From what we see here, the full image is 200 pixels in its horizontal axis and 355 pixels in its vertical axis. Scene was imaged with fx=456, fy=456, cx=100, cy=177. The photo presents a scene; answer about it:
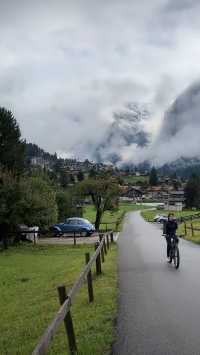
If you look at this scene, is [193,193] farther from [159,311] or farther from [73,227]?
[159,311]

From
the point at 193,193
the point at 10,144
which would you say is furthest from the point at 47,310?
the point at 193,193

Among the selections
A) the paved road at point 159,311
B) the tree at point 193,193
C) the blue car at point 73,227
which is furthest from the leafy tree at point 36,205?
the tree at point 193,193

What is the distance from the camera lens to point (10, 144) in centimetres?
5397

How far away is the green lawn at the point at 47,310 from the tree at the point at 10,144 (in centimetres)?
3291

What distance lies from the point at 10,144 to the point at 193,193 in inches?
4044

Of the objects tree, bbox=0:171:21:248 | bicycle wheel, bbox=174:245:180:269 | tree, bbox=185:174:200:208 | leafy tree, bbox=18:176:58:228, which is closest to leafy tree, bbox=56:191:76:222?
leafy tree, bbox=18:176:58:228

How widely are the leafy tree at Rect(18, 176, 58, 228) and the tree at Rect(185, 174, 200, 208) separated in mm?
108381

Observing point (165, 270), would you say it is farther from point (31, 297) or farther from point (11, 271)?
point (11, 271)

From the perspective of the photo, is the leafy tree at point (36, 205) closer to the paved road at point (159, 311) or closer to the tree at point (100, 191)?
the tree at point (100, 191)

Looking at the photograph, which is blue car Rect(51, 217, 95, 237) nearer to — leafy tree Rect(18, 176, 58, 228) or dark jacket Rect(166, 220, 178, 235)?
leafy tree Rect(18, 176, 58, 228)

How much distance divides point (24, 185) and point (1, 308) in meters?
23.8

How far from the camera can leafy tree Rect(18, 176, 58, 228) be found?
119 feet

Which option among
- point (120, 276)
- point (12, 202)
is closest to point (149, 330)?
point (120, 276)

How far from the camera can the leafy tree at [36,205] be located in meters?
36.2
